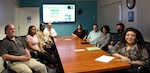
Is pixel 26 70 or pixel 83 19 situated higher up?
pixel 83 19

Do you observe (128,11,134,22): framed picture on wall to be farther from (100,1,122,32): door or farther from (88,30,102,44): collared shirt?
(88,30,102,44): collared shirt

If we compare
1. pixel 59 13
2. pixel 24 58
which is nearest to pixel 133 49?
pixel 24 58

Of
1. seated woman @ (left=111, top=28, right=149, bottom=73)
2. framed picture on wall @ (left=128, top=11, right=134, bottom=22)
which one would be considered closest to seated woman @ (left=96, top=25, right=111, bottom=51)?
framed picture on wall @ (left=128, top=11, right=134, bottom=22)

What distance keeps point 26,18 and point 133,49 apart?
5.37 meters

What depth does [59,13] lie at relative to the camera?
739 centimetres

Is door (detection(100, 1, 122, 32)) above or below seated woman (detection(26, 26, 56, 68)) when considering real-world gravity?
above

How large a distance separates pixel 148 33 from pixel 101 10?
3467mm

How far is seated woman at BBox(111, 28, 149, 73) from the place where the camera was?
8.18 feet

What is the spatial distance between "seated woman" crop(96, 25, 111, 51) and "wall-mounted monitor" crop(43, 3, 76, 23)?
9.96 ft

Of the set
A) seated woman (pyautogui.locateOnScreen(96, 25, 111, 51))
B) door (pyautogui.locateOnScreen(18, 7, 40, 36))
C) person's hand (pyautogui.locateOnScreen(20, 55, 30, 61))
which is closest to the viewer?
person's hand (pyautogui.locateOnScreen(20, 55, 30, 61))

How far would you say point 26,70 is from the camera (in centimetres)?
275

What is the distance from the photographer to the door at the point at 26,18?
6.99 meters

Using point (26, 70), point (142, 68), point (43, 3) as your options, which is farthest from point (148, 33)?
point (43, 3)

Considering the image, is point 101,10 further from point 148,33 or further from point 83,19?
point 148,33
